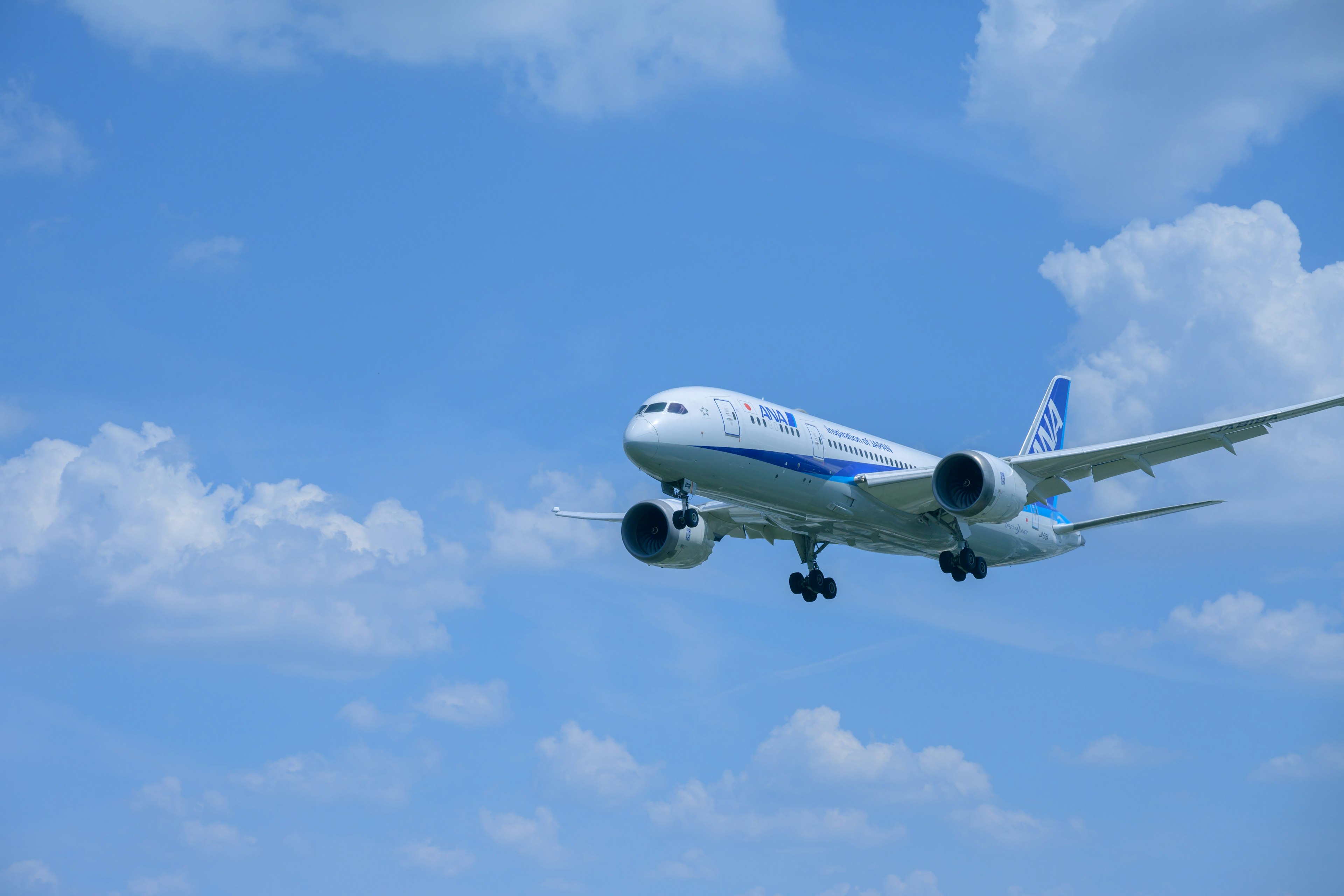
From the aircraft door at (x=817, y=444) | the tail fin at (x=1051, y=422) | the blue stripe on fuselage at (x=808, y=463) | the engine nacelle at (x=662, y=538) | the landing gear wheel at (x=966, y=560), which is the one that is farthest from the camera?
the tail fin at (x=1051, y=422)

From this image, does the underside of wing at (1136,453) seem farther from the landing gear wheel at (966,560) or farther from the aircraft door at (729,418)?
the aircraft door at (729,418)

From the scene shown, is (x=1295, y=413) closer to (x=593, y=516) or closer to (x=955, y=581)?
(x=955, y=581)

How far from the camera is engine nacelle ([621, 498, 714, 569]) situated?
43.9 meters

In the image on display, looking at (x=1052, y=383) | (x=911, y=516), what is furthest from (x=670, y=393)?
(x=1052, y=383)

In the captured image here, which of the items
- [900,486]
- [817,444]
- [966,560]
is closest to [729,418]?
[817,444]

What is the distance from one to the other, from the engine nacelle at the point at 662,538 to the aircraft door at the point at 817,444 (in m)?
7.73

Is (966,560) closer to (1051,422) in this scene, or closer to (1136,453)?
(1136,453)

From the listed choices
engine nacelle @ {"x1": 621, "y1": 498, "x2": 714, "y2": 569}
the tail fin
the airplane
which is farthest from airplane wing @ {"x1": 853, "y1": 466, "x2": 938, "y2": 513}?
the tail fin

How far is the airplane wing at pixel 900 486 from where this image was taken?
3806cm

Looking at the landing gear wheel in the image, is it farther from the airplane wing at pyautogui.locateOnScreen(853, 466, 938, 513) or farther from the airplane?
the airplane wing at pyautogui.locateOnScreen(853, 466, 938, 513)

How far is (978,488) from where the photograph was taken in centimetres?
3728

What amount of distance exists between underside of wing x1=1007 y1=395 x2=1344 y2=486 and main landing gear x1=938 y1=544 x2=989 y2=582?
3426 mm

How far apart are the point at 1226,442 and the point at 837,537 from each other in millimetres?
12465

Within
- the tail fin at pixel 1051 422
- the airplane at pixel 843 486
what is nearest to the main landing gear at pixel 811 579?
the airplane at pixel 843 486
